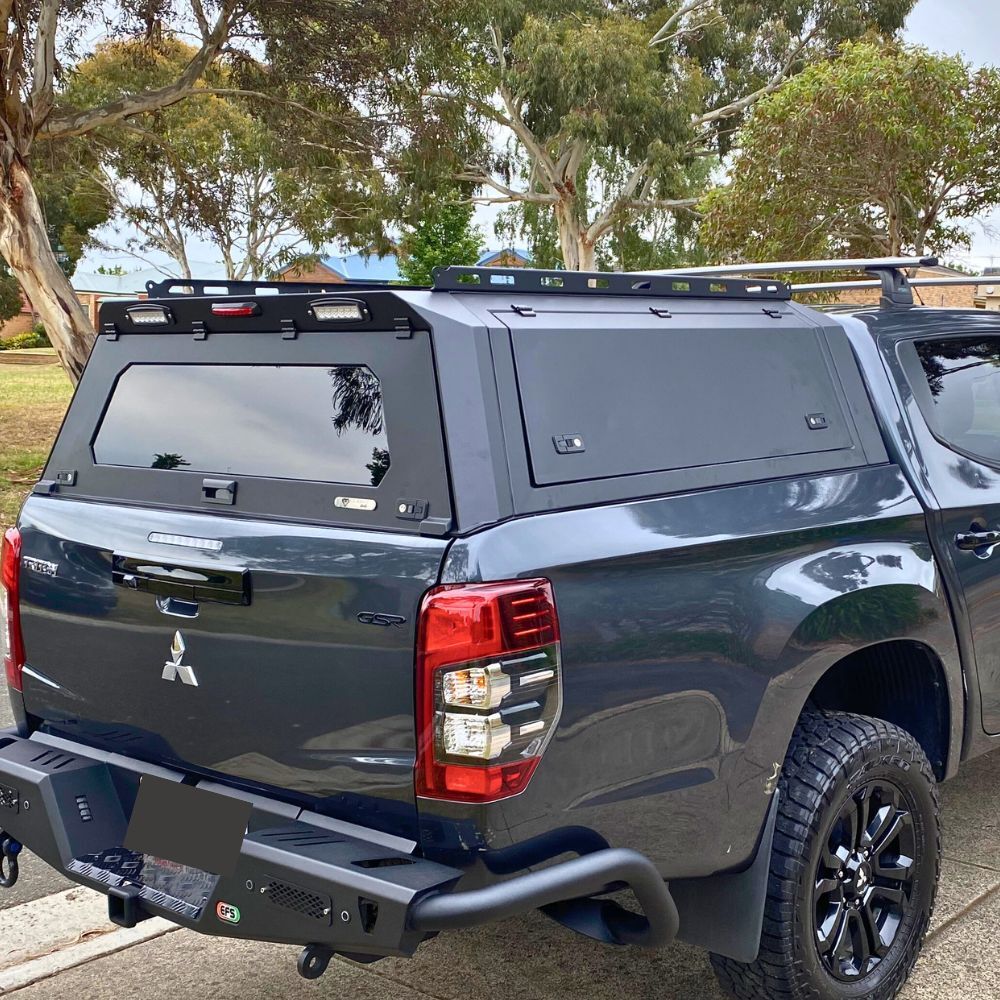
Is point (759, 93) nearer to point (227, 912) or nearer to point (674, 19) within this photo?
point (674, 19)

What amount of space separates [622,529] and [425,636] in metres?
0.53

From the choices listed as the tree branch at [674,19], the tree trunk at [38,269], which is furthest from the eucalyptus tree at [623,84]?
the tree trunk at [38,269]

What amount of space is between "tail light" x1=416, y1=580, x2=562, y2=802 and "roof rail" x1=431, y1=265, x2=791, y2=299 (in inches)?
27.7

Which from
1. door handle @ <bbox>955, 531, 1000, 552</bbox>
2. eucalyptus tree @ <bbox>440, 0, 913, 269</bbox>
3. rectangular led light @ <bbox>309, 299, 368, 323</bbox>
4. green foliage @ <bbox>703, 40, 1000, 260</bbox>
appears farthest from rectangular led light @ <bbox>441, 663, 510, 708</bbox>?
eucalyptus tree @ <bbox>440, 0, 913, 269</bbox>

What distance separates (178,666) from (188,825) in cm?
35

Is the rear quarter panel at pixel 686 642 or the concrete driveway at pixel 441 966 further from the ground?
the rear quarter panel at pixel 686 642

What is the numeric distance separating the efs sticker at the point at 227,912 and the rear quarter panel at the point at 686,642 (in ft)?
1.53

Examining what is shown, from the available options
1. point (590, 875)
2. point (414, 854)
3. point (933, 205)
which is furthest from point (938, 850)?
point (933, 205)

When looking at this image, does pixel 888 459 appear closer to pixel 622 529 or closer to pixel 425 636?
pixel 622 529

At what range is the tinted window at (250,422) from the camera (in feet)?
9.16

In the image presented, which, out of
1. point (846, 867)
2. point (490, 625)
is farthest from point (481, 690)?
point (846, 867)

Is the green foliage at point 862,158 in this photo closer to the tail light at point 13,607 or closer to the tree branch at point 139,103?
the tree branch at point 139,103

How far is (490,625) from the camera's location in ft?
8.12

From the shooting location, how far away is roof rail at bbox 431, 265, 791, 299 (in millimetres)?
2790
